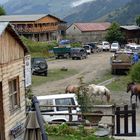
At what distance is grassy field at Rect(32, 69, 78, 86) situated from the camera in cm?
4166

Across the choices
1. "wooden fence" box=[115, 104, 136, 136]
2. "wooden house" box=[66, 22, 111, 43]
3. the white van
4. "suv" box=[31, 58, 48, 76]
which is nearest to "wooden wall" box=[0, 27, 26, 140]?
the white van

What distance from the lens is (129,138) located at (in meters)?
19.2

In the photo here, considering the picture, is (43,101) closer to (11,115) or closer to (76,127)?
(76,127)

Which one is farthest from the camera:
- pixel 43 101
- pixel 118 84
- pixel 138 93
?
pixel 118 84

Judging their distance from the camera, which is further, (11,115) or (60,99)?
(60,99)

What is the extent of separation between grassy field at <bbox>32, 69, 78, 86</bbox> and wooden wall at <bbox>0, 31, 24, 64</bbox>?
22393 millimetres

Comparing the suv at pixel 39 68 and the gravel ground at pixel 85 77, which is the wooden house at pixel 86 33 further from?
the suv at pixel 39 68

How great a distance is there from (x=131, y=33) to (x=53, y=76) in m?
54.5

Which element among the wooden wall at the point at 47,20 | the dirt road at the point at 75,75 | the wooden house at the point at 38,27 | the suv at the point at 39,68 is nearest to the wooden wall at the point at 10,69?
the dirt road at the point at 75,75

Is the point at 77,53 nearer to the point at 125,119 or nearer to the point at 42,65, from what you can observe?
the point at 42,65

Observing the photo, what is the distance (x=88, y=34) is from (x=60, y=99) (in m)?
80.8

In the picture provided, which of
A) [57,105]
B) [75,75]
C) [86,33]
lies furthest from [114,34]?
[57,105]

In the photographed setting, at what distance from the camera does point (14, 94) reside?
17.4 m

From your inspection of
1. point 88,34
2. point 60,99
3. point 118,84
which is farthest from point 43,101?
point 88,34
